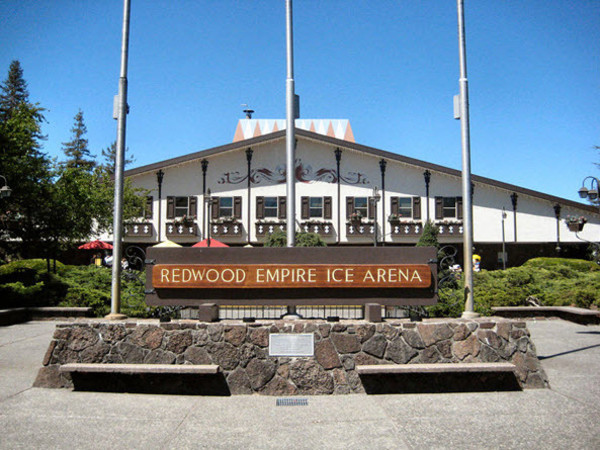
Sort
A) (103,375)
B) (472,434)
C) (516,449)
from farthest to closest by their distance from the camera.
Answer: (103,375), (472,434), (516,449)

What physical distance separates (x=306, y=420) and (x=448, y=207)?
31.5 metres

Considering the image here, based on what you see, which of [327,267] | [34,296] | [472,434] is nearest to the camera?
[472,434]

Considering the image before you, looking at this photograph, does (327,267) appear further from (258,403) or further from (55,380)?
(55,380)

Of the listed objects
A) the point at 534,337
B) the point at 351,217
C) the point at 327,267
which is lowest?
the point at 534,337

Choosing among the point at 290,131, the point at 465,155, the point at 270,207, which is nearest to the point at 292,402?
the point at 290,131

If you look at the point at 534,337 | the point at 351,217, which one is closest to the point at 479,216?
the point at 351,217

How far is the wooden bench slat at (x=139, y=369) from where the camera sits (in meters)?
7.13

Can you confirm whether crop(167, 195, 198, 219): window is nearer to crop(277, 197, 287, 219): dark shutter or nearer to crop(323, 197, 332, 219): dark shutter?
crop(277, 197, 287, 219): dark shutter

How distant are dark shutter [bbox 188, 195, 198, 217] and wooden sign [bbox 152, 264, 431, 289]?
90.8 feet

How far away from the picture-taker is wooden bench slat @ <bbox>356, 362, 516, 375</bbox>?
7.13 m

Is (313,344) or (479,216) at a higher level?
(479,216)

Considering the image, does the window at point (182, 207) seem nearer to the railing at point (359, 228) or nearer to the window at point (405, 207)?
the railing at point (359, 228)

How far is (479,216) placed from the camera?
3600 cm

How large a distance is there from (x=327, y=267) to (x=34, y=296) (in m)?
12.2
